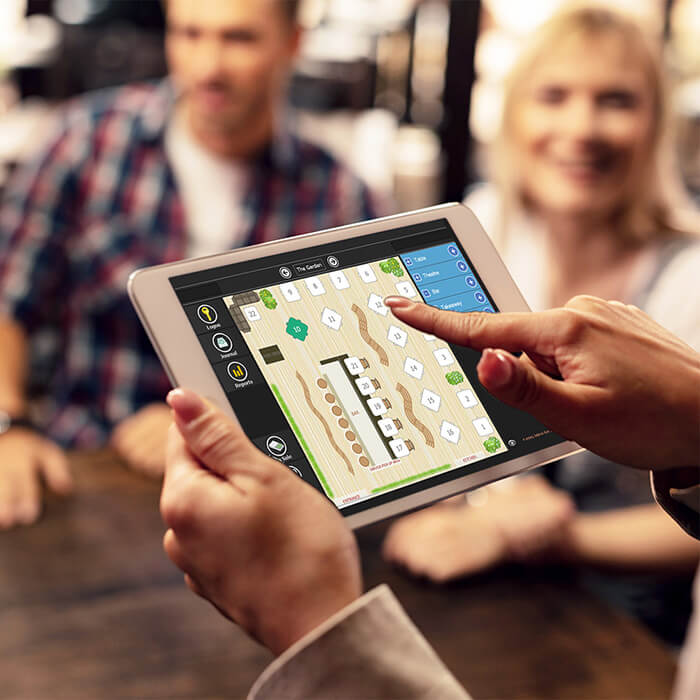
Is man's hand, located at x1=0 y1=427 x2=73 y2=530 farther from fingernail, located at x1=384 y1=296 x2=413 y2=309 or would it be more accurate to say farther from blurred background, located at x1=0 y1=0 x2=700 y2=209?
blurred background, located at x1=0 y1=0 x2=700 y2=209

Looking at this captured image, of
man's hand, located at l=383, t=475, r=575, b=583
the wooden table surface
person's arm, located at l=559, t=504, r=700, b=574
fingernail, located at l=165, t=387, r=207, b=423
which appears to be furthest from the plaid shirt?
fingernail, located at l=165, t=387, r=207, b=423

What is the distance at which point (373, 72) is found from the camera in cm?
338

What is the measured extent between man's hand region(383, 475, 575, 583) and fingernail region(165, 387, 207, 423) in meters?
0.53

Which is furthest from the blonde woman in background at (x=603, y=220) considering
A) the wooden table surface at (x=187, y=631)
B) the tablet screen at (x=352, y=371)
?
the tablet screen at (x=352, y=371)

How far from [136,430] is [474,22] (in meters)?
1.70

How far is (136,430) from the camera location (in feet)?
4.19

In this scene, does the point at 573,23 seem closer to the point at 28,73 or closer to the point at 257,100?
the point at 257,100

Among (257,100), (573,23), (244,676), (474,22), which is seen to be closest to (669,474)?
(244,676)

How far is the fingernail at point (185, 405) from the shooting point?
0.54 meters

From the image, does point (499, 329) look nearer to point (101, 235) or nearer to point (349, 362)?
point (349, 362)

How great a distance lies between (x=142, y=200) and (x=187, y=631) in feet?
3.50

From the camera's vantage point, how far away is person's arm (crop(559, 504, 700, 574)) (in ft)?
3.77

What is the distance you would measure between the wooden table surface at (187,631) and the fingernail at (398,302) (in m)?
0.44

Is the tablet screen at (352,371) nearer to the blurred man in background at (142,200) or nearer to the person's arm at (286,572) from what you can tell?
the person's arm at (286,572)
